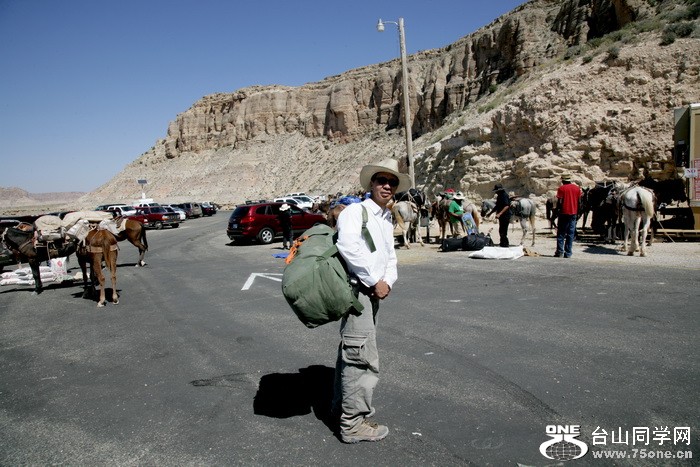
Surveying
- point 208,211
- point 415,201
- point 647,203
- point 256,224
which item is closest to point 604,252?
point 647,203

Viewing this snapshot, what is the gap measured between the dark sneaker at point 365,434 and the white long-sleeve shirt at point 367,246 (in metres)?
1.13

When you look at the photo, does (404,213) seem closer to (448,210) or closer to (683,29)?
(448,210)

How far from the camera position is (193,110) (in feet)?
383

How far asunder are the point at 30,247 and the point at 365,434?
10950mm

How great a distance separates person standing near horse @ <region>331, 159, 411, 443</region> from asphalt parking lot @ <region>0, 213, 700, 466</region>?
0.23m

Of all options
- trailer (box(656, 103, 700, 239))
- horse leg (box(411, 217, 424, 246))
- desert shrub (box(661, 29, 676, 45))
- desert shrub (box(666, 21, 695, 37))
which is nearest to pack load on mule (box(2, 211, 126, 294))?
horse leg (box(411, 217, 424, 246))

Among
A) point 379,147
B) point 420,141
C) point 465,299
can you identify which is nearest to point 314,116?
point 379,147

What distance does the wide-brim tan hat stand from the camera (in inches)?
145

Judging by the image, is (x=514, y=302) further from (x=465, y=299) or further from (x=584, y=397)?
(x=584, y=397)

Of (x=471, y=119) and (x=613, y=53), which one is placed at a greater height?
(x=613, y=53)

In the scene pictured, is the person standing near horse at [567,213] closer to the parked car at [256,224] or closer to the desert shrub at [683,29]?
the parked car at [256,224]

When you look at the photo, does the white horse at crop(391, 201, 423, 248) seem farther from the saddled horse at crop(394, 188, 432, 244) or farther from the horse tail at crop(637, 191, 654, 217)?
the horse tail at crop(637, 191, 654, 217)

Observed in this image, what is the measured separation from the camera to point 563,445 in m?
3.42

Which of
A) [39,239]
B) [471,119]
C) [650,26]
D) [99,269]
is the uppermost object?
[650,26]
